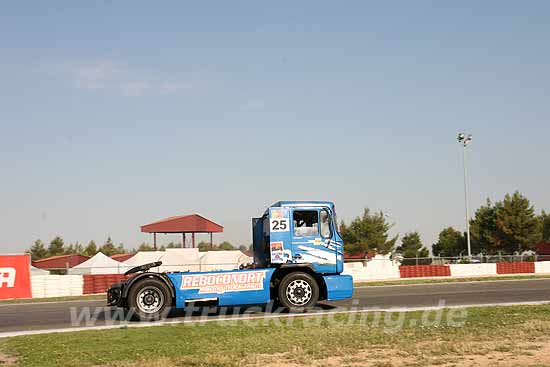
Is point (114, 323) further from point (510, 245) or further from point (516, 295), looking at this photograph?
point (510, 245)

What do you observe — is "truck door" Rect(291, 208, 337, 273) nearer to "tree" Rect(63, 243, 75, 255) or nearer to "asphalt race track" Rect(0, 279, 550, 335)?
"asphalt race track" Rect(0, 279, 550, 335)

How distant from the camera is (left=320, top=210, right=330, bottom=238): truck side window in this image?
1609 centimetres

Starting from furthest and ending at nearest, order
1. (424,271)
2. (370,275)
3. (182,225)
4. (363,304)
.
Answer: (182,225), (424,271), (370,275), (363,304)

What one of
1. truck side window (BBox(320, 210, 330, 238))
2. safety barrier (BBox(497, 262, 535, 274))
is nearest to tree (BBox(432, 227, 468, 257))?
safety barrier (BBox(497, 262, 535, 274))

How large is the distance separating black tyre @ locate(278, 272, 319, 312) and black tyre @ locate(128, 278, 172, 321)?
9.47 feet

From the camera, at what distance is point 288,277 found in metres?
15.9

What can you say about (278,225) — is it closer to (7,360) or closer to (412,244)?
(7,360)

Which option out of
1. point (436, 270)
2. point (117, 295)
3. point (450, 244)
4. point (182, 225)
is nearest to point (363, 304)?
point (117, 295)

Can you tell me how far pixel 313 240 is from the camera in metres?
16.0

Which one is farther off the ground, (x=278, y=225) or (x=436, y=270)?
(x=278, y=225)

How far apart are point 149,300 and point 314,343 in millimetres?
6222

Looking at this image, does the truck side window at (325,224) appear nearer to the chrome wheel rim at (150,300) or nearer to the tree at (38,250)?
the chrome wheel rim at (150,300)

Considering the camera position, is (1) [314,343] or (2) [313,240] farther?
(2) [313,240]

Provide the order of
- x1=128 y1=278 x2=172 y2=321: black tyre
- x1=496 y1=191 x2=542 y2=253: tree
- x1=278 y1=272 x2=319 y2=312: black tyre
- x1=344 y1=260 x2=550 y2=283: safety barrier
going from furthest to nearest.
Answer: x1=496 y1=191 x2=542 y2=253: tree → x1=344 y1=260 x2=550 y2=283: safety barrier → x1=278 y1=272 x2=319 y2=312: black tyre → x1=128 y1=278 x2=172 y2=321: black tyre
